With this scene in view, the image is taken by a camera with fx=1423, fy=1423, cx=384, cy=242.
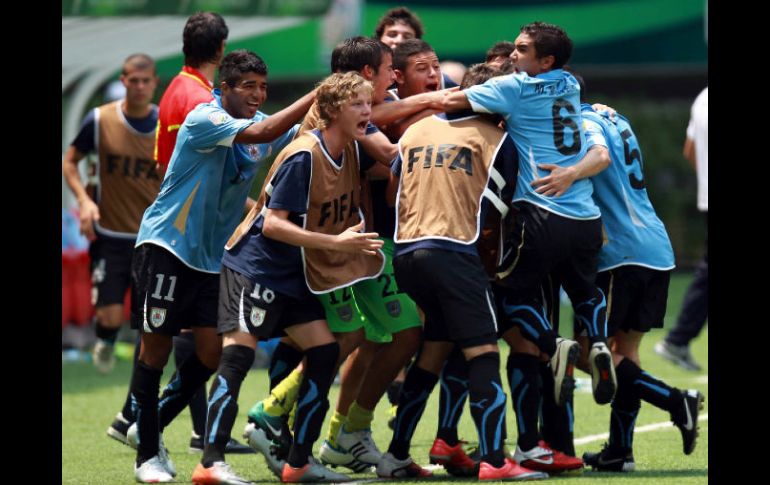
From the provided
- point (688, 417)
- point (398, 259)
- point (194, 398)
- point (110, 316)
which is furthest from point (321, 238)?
point (110, 316)

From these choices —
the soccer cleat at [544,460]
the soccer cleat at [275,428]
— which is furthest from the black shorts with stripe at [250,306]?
the soccer cleat at [544,460]

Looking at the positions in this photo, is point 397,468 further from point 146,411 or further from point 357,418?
point 146,411

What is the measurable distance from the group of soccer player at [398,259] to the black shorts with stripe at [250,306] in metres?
0.01

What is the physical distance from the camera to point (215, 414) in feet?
21.4

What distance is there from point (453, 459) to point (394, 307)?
823 millimetres

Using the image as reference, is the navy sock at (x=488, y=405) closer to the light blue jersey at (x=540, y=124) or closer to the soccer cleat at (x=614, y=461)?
the light blue jersey at (x=540, y=124)

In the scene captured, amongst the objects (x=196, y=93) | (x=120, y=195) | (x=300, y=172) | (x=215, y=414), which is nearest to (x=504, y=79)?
(x=300, y=172)

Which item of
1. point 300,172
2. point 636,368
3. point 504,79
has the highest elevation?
point 504,79

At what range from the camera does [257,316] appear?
21.7 feet

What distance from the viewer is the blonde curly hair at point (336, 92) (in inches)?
261
